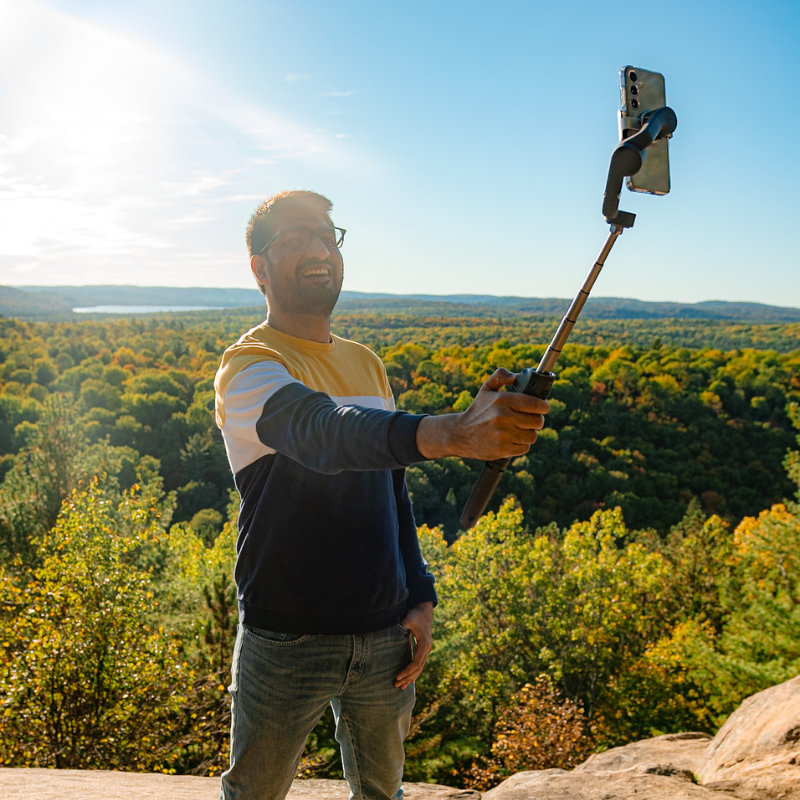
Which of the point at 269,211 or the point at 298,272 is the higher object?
the point at 269,211

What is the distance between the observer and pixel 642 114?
4.67ft

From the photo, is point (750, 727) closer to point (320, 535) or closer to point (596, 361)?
point (320, 535)

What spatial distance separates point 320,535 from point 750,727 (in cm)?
391

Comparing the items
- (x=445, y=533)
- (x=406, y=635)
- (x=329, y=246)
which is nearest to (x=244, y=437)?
(x=329, y=246)

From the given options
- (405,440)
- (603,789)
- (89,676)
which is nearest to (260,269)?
(405,440)

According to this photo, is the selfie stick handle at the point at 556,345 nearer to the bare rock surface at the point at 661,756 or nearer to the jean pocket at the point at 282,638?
the jean pocket at the point at 282,638

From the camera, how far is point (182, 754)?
33.6 ft

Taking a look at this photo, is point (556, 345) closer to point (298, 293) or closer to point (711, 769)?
point (298, 293)

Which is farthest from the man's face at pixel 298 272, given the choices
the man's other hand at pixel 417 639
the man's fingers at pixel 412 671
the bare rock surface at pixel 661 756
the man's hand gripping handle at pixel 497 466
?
the bare rock surface at pixel 661 756

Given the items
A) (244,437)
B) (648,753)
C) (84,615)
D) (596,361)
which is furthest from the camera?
(596,361)

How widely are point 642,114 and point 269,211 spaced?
130 centimetres

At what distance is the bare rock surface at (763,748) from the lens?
3.43 meters

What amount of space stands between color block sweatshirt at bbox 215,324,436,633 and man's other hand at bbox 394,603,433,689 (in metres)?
0.08

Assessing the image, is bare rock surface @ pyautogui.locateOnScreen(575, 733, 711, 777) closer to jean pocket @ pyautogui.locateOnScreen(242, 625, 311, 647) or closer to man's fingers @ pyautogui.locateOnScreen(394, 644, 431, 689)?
man's fingers @ pyautogui.locateOnScreen(394, 644, 431, 689)
